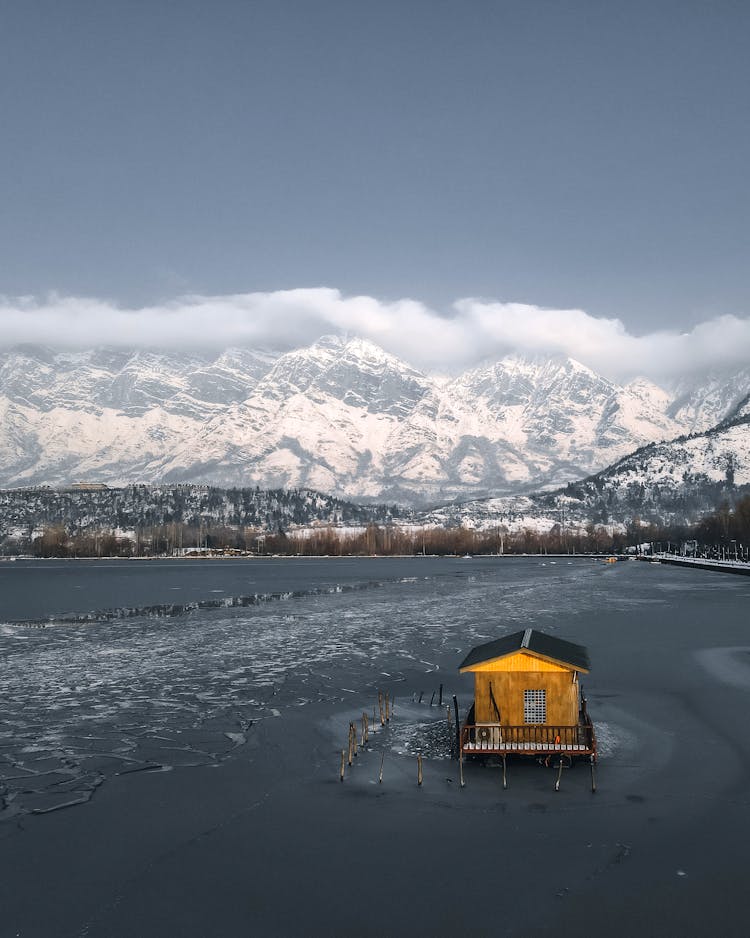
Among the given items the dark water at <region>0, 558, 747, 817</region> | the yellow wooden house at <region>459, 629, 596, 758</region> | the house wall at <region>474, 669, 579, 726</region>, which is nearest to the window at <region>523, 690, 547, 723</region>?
the yellow wooden house at <region>459, 629, 596, 758</region>

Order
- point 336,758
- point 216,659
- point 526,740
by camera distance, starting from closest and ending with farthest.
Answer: point 526,740, point 336,758, point 216,659

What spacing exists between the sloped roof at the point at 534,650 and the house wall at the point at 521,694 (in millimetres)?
726

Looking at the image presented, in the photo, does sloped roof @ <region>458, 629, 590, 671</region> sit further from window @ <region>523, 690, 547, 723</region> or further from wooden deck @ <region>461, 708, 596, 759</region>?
wooden deck @ <region>461, 708, 596, 759</region>

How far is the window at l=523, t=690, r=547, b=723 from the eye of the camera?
38062 mm

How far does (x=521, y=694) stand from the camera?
3831cm

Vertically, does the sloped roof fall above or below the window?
above

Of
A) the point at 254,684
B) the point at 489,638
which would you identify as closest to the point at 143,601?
the point at 489,638

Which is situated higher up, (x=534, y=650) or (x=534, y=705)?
(x=534, y=650)

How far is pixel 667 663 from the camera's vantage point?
6366 cm

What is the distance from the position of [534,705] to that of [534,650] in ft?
8.13

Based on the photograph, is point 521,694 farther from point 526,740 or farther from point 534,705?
point 526,740

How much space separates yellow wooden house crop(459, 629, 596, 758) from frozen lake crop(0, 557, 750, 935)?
1381 millimetres

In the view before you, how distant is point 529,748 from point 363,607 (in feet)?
267

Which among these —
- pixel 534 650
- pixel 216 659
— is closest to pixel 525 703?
pixel 534 650
